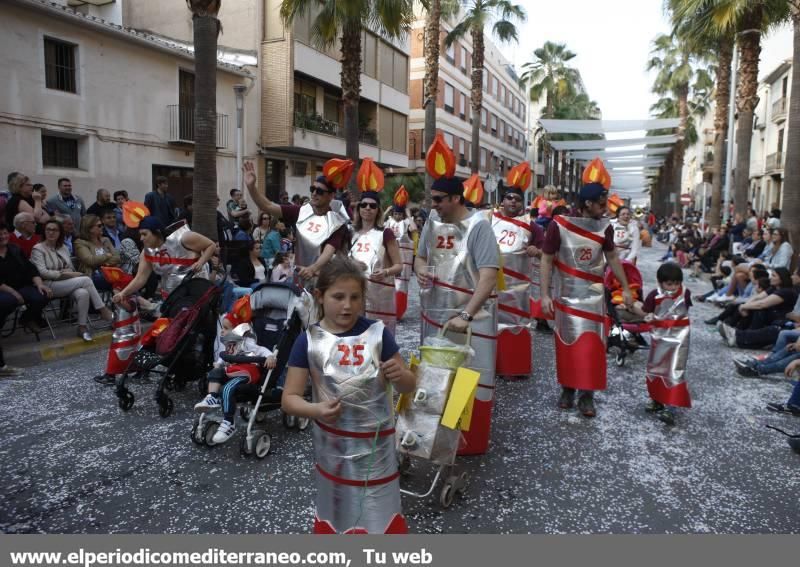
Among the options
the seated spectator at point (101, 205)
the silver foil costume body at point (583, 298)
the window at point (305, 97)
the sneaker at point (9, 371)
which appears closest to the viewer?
the silver foil costume body at point (583, 298)

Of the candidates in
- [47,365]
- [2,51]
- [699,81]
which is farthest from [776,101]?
[47,365]

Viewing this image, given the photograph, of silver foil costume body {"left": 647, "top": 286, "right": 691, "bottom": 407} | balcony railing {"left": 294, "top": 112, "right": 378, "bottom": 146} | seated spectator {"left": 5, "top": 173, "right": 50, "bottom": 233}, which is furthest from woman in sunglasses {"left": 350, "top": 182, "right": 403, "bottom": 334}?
balcony railing {"left": 294, "top": 112, "right": 378, "bottom": 146}

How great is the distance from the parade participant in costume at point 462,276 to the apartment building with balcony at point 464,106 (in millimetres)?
22995

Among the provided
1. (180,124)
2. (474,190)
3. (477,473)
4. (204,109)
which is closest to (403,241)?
(474,190)

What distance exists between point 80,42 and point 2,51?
213 centimetres

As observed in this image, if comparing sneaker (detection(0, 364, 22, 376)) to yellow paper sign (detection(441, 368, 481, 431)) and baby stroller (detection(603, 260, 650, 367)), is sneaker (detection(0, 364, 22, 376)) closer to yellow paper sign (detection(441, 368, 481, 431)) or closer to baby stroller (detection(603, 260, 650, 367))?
yellow paper sign (detection(441, 368, 481, 431))

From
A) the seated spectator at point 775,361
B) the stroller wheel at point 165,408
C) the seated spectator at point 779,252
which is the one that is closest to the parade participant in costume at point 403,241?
the stroller wheel at point 165,408

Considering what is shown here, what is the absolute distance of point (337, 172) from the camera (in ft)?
17.7

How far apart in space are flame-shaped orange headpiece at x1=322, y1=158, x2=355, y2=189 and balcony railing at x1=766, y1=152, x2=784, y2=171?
40.1 meters

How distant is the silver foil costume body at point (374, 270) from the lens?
6.01m

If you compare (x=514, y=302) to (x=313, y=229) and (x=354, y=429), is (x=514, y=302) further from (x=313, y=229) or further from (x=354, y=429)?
(x=354, y=429)

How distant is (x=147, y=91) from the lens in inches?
688

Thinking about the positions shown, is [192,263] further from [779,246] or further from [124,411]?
[779,246]

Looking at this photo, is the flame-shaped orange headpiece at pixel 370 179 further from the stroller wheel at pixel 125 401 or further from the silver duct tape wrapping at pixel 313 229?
the stroller wheel at pixel 125 401
